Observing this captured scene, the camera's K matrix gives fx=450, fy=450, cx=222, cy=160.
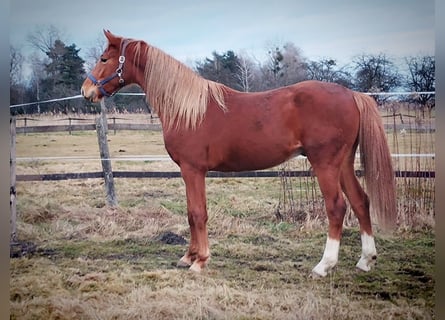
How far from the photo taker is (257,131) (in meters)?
2.21

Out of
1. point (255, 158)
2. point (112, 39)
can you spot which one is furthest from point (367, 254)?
point (112, 39)

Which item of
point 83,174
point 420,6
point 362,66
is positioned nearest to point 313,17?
point 362,66

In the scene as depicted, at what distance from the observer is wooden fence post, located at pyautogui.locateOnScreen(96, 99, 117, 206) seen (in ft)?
7.73

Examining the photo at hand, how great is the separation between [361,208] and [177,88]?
3.61 feet

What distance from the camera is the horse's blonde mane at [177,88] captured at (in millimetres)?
2248

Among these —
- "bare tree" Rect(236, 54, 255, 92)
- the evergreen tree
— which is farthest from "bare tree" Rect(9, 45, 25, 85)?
"bare tree" Rect(236, 54, 255, 92)

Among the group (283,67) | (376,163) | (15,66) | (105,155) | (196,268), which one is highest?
(15,66)

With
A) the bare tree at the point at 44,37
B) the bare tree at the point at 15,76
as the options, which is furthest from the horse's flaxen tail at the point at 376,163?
the bare tree at the point at 15,76

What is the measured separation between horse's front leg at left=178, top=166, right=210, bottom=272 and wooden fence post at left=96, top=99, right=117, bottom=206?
1.30 feet

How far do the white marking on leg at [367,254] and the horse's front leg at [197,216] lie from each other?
766 millimetres

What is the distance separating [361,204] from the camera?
2.24 metres

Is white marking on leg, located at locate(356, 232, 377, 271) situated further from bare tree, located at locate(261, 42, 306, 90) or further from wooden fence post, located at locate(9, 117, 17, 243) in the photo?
wooden fence post, located at locate(9, 117, 17, 243)

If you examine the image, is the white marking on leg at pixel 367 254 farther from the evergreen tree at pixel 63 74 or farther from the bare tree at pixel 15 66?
the bare tree at pixel 15 66

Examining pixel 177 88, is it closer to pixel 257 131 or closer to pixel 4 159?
pixel 257 131
